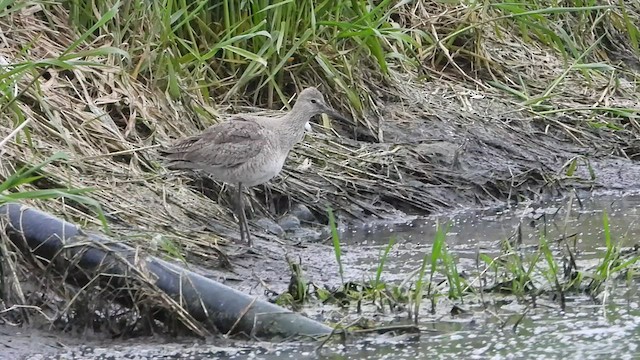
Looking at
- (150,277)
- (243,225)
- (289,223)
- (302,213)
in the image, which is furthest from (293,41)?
(150,277)

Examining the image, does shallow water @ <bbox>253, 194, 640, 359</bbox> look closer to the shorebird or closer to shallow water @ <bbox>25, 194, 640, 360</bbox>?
shallow water @ <bbox>25, 194, 640, 360</bbox>

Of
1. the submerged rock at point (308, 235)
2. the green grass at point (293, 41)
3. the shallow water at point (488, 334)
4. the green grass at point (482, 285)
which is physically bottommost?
the shallow water at point (488, 334)

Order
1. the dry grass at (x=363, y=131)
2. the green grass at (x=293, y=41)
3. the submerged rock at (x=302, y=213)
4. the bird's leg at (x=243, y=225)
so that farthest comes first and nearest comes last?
1. the green grass at (x=293, y=41)
2. the submerged rock at (x=302, y=213)
3. the bird's leg at (x=243, y=225)
4. the dry grass at (x=363, y=131)

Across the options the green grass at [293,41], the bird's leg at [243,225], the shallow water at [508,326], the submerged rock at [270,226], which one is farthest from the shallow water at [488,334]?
the green grass at [293,41]

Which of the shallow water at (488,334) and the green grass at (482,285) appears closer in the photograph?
the shallow water at (488,334)

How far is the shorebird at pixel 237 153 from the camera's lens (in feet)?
22.9

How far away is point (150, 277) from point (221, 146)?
1.81 metres

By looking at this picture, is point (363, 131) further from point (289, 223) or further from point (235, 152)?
point (235, 152)

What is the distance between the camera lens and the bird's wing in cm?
699

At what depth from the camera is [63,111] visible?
23.5 ft

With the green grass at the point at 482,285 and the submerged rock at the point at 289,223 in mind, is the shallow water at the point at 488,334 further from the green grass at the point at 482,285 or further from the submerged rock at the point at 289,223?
the submerged rock at the point at 289,223

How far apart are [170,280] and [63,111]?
2.11 metres

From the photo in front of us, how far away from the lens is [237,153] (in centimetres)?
704

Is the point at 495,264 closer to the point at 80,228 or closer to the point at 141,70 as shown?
the point at 80,228
